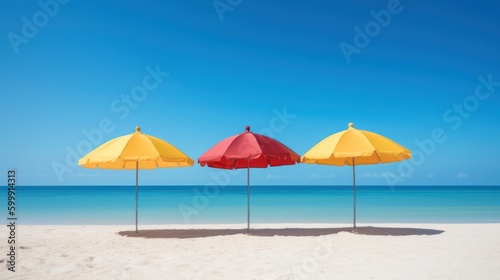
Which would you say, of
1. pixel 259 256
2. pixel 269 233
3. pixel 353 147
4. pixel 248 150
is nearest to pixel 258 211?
pixel 269 233

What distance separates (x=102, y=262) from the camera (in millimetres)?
5859

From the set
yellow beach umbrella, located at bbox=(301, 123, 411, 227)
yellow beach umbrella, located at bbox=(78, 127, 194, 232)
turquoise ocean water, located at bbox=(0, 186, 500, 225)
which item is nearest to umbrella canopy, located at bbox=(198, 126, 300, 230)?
yellow beach umbrella, located at bbox=(301, 123, 411, 227)

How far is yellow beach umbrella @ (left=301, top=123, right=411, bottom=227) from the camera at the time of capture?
7.75m

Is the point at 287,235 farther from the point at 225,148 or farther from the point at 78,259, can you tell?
the point at 78,259

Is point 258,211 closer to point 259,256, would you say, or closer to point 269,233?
point 269,233

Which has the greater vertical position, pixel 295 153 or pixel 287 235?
pixel 295 153

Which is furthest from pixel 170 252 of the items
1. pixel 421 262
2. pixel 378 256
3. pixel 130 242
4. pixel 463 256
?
pixel 463 256

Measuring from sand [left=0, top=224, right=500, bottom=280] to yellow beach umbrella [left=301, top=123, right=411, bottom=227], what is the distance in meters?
1.60

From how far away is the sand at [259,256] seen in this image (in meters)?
5.14

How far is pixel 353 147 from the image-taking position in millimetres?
7895

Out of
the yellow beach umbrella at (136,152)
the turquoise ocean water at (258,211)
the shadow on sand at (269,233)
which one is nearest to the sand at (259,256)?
the shadow on sand at (269,233)

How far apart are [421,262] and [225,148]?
4.12 m

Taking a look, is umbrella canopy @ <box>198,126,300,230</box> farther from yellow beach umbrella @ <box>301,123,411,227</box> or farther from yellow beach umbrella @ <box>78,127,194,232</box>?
yellow beach umbrella @ <box>78,127,194,232</box>

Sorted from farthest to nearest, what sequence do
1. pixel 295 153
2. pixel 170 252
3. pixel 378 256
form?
1. pixel 295 153
2. pixel 170 252
3. pixel 378 256
